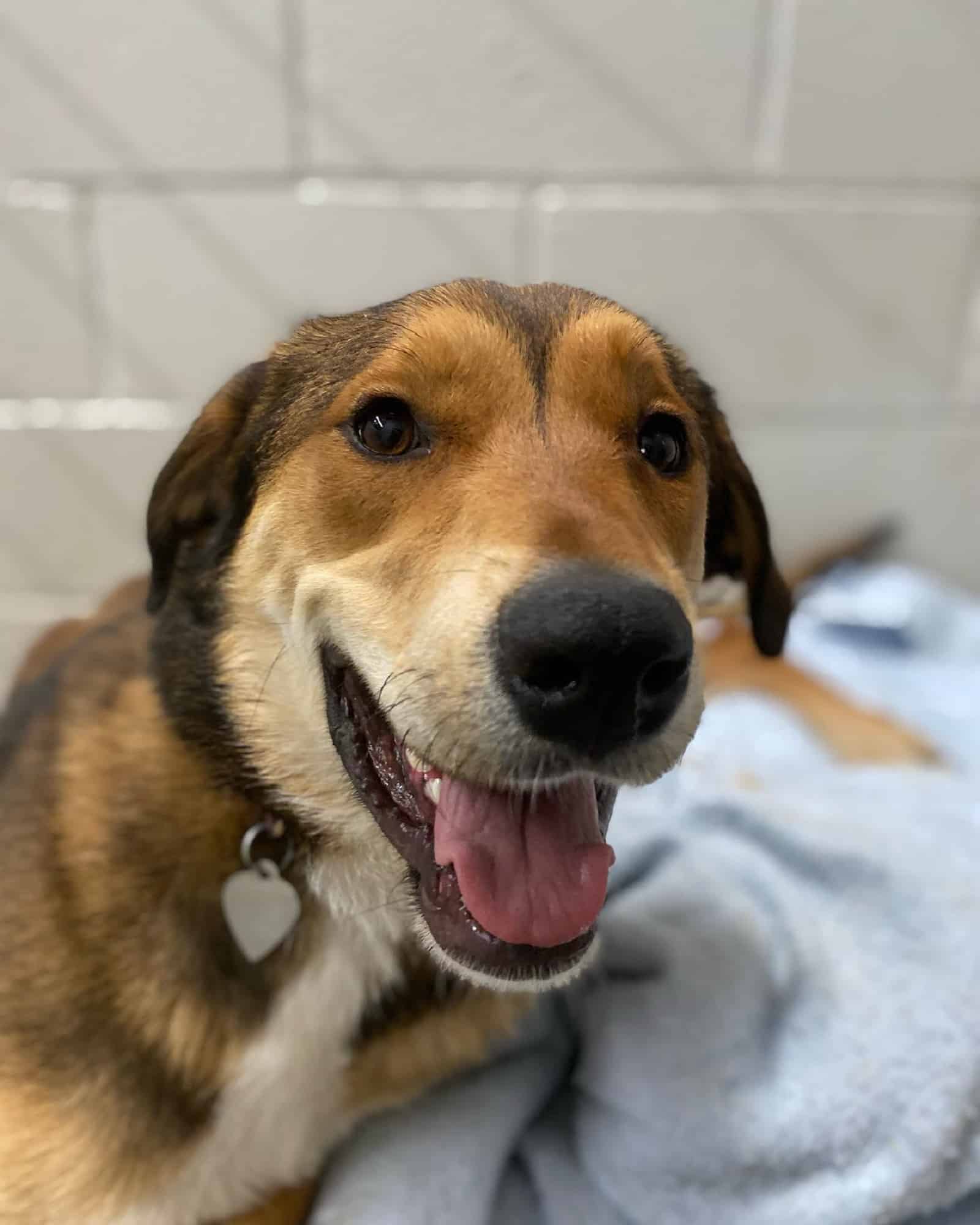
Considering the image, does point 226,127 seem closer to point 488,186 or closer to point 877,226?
point 488,186

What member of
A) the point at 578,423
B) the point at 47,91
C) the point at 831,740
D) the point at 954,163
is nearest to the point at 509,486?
the point at 578,423

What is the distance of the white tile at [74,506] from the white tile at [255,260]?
0.41 feet

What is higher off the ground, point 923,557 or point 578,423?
point 578,423

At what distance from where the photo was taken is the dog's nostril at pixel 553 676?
2.03 feet

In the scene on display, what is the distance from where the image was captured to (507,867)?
2.54 feet

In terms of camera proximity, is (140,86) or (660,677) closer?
(660,677)

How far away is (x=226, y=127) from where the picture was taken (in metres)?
1.67

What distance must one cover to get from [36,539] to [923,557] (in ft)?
6.16

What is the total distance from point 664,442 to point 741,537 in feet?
0.79

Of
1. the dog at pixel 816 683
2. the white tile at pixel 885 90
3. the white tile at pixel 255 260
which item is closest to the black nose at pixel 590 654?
the dog at pixel 816 683

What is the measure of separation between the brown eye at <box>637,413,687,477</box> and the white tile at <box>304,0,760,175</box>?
1.04m

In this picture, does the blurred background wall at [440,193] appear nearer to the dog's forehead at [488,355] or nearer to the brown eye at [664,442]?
the dog's forehead at [488,355]

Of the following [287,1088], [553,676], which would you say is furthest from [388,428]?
[287,1088]

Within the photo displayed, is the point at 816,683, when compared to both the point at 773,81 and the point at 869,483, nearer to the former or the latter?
the point at 869,483
